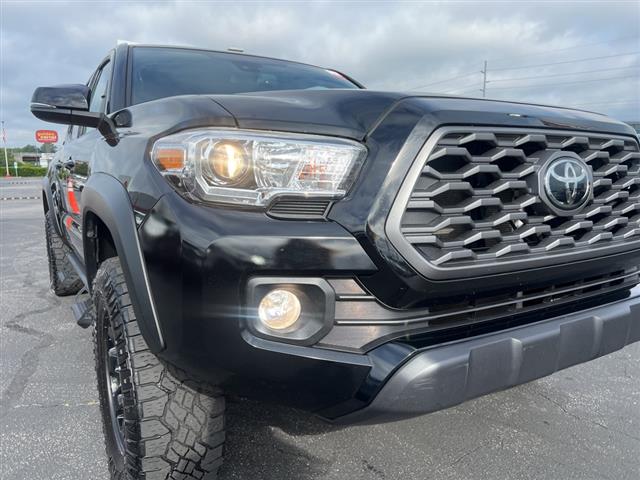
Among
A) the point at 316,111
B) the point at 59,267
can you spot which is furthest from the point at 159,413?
the point at 59,267

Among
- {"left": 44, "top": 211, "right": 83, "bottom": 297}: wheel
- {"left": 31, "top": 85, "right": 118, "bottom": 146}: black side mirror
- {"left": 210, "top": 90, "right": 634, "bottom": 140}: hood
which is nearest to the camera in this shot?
{"left": 210, "top": 90, "right": 634, "bottom": 140}: hood

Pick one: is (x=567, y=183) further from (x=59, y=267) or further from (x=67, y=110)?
(x=59, y=267)

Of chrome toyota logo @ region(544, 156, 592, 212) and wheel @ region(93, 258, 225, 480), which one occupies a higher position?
chrome toyota logo @ region(544, 156, 592, 212)

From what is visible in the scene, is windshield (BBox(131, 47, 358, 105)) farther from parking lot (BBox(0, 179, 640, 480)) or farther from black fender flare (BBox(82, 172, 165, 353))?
parking lot (BBox(0, 179, 640, 480))

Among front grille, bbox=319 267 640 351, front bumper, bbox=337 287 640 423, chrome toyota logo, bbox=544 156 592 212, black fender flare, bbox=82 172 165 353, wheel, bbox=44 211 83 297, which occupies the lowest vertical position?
wheel, bbox=44 211 83 297

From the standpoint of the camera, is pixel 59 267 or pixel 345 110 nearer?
pixel 345 110

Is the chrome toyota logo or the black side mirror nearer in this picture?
the chrome toyota logo

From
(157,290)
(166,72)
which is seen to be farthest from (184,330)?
(166,72)

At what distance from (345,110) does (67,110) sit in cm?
125

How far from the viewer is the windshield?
8.57ft

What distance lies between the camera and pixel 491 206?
5.27 ft

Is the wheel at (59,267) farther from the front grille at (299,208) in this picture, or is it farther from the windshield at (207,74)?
the front grille at (299,208)

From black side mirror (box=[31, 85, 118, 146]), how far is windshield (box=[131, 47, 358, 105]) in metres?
0.33

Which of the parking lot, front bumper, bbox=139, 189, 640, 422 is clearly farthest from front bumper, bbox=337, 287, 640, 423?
the parking lot
